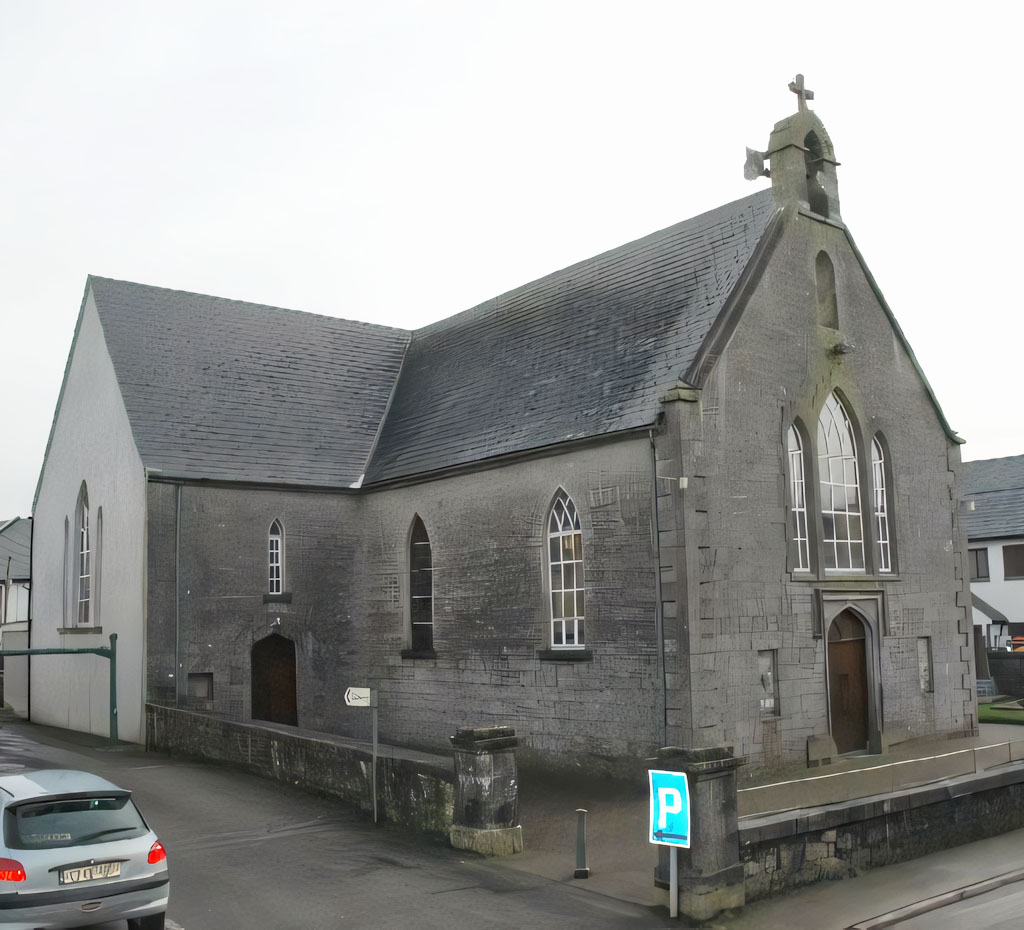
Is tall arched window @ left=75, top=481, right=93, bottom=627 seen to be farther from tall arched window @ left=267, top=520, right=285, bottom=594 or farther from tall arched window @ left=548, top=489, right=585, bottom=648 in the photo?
tall arched window @ left=548, top=489, right=585, bottom=648

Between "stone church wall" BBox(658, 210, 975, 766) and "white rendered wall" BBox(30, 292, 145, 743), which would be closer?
"stone church wall" BBox(658, 210, 975, 766)

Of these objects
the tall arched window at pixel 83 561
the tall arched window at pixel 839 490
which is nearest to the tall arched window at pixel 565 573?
the tall arched window at pixel 839 490

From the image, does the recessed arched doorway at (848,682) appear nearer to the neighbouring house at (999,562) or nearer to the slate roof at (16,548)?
the neighbouring house at (999,562)

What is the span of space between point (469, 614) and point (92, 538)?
10269mm

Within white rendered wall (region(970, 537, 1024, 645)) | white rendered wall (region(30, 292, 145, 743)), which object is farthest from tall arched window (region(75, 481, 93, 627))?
white rendered wall (region(970, 537, 1024, 645))

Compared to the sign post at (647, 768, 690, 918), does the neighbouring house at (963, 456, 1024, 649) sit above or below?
above

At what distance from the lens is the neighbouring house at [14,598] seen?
3100 centimetres

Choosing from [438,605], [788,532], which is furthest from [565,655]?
[788,532]

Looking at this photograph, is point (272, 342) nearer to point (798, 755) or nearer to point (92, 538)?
point (92, 538)

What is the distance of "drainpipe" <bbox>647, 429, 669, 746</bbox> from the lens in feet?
54.7

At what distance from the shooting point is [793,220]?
19.8m

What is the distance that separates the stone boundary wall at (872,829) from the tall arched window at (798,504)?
523 cm

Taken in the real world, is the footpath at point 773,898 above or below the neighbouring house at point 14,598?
below

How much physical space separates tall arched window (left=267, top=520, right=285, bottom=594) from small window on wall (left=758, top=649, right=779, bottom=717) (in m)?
11.4
